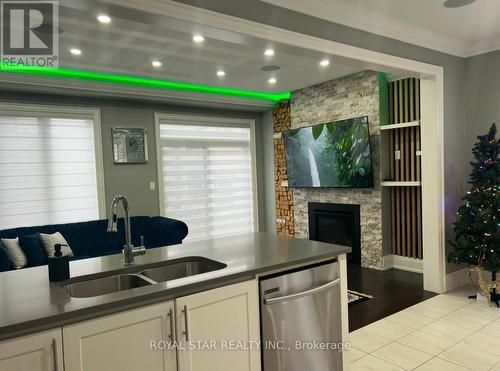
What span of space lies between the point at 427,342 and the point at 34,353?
278 cm

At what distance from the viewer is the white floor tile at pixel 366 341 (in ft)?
9.34

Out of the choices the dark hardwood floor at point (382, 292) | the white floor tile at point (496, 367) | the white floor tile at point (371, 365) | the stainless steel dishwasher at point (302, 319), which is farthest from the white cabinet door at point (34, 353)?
the white floor tile at point (496, 367)

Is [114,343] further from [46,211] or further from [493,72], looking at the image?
[493,72]

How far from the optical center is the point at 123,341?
58.2 inches

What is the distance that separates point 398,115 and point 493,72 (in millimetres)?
1148

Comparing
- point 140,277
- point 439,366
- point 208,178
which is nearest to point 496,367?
point 439,366

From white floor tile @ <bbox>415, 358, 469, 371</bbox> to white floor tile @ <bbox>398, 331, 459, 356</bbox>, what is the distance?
0.12 metres

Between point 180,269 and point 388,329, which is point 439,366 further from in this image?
point 180,269

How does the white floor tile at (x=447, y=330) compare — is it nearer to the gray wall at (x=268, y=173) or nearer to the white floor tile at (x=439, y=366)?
the white floor tile at (x=439, y=366)

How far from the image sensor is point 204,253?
221cm

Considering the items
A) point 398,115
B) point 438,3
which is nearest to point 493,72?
point 398,115

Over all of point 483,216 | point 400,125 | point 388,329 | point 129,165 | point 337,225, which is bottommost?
point 388,329

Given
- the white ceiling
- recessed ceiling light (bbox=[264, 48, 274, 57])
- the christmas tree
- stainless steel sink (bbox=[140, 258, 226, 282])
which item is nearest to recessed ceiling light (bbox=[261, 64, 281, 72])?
the white ceiling

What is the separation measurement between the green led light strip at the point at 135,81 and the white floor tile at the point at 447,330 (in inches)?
165
